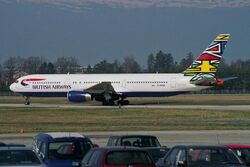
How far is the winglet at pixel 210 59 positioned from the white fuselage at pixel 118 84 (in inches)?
64.4

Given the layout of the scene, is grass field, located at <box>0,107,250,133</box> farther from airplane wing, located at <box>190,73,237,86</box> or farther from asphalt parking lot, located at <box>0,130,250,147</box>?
airplane wing, located at <box>190,73,237,86</box>

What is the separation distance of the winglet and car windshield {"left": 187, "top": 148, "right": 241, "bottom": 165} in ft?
189

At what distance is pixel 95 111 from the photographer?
200 feet

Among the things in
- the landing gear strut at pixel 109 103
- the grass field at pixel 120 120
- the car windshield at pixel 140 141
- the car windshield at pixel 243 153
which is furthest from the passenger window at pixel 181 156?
the landing gear strut at pixel 109 103

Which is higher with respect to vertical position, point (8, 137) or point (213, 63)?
point (213, 63)

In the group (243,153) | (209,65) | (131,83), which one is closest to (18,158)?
(243,153)

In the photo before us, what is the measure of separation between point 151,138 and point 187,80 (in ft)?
163

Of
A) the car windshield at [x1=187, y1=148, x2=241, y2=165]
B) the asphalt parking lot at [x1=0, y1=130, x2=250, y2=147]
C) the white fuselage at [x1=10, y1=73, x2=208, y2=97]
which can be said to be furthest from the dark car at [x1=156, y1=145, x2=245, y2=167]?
the white fuselage at [x1=10, y1=73, x2=208, y2=97]

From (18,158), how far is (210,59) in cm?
6000

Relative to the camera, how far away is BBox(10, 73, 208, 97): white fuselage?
72000 millimetres

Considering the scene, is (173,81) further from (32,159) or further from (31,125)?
(32,159)

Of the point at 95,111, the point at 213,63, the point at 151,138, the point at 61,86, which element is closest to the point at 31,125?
the point at 95,111

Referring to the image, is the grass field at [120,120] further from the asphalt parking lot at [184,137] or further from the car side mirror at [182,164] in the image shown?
the car side mirror at [182,164]

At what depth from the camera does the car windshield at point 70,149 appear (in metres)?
17.3
